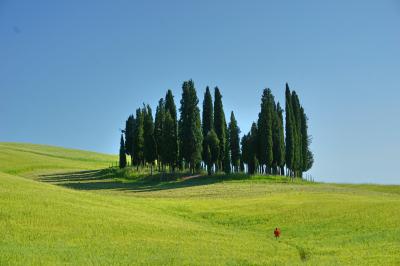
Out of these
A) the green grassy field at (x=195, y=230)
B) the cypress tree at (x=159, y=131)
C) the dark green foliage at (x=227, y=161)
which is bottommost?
the green grassy field at (x=195, y=230)

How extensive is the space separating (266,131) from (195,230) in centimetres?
5382

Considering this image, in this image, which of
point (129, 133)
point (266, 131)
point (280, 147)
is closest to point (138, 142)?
point (129, 133)

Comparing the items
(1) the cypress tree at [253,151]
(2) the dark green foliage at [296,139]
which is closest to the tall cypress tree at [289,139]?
(2) the dark green foliage at [296,139]

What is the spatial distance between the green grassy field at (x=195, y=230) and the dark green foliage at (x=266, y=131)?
28.7 meters

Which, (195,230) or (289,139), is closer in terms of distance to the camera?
(195,230)

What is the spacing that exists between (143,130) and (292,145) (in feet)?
93.3

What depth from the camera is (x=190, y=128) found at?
276 ft

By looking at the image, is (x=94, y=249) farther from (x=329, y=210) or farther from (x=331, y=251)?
(x=329, y=210)

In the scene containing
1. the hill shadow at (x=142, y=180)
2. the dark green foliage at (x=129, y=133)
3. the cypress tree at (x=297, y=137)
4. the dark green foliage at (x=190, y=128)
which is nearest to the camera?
the hill shadow at (x=142, y=180)

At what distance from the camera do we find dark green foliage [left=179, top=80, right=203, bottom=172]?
275 feet

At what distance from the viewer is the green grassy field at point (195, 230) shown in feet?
78.4

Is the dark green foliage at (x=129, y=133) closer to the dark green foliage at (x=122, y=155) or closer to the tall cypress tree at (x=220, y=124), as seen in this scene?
the dark green foliage at (x=122, y=155)

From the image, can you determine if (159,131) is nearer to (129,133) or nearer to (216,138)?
(216,138)

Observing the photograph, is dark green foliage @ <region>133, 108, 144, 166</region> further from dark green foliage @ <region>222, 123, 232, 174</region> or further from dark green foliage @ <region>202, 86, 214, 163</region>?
dark green foliage @ <region>222, 123, 232, 174</region>
